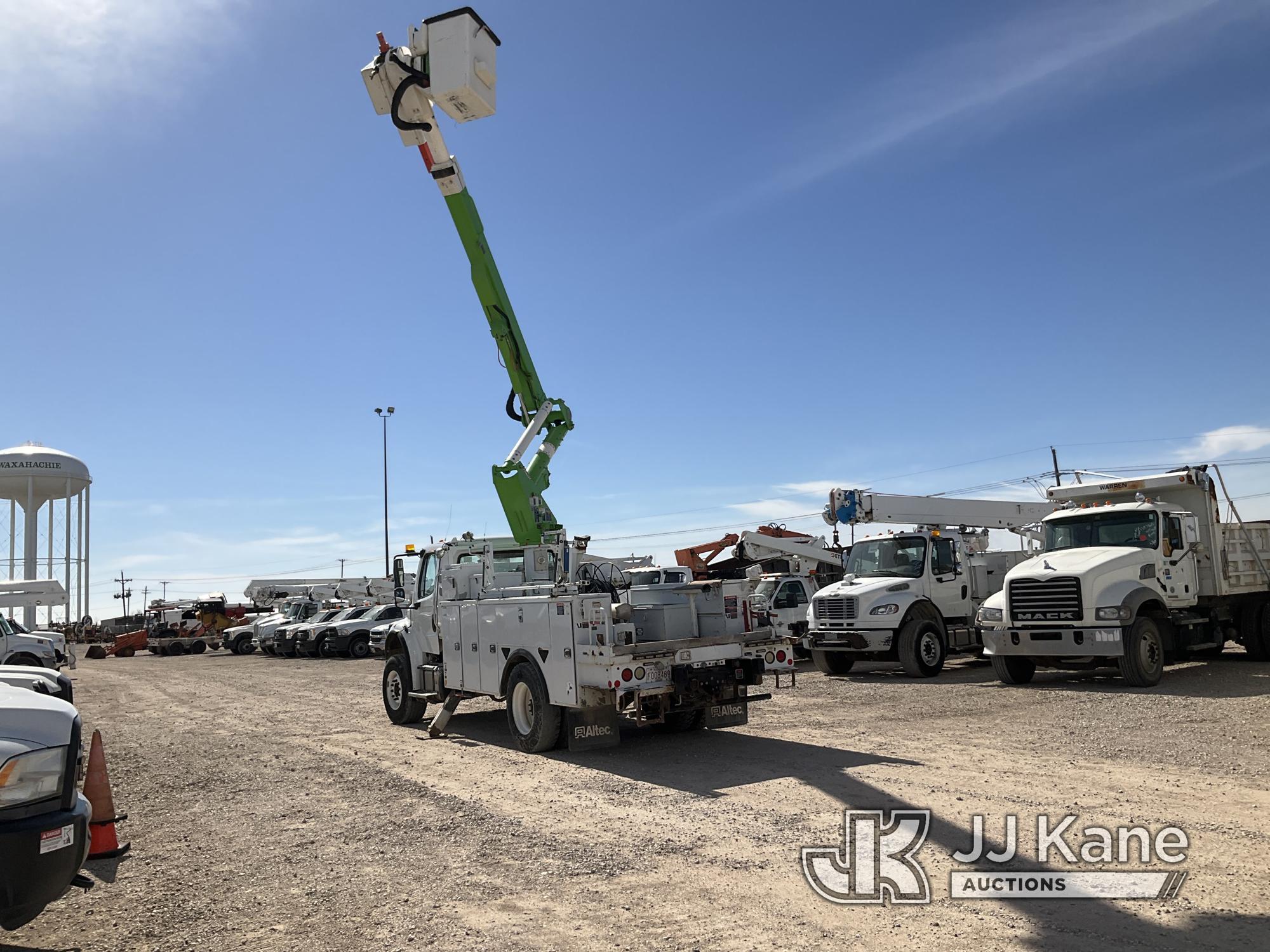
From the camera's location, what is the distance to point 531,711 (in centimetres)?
1049

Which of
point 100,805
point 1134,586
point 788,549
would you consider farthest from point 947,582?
point 100,805

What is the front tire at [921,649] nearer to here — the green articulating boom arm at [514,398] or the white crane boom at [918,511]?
the white crane boom at [918,511]

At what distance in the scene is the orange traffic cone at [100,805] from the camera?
5789 millimetres

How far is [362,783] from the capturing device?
341 inches

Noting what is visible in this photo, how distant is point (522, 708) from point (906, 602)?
29.3ft

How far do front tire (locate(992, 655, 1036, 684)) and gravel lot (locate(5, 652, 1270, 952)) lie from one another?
1.46 m

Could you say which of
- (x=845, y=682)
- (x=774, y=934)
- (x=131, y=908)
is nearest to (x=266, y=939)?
(x=131, y=908)

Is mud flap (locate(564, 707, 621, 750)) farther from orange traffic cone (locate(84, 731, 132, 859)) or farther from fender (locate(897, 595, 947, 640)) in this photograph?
fender (locate(897, 595, 947, 640))

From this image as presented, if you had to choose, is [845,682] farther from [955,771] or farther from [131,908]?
[131,908]

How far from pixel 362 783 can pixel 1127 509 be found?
40.1 feet

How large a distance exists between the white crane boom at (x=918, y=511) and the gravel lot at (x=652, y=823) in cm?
693

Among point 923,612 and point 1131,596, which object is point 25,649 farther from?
point 1131,596

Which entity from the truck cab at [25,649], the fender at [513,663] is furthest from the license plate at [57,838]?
the truck cab at [25,649]

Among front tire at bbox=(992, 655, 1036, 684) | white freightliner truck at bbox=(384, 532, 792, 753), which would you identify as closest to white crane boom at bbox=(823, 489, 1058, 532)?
front tire at bbox=(992, 655, 1036, 684)
